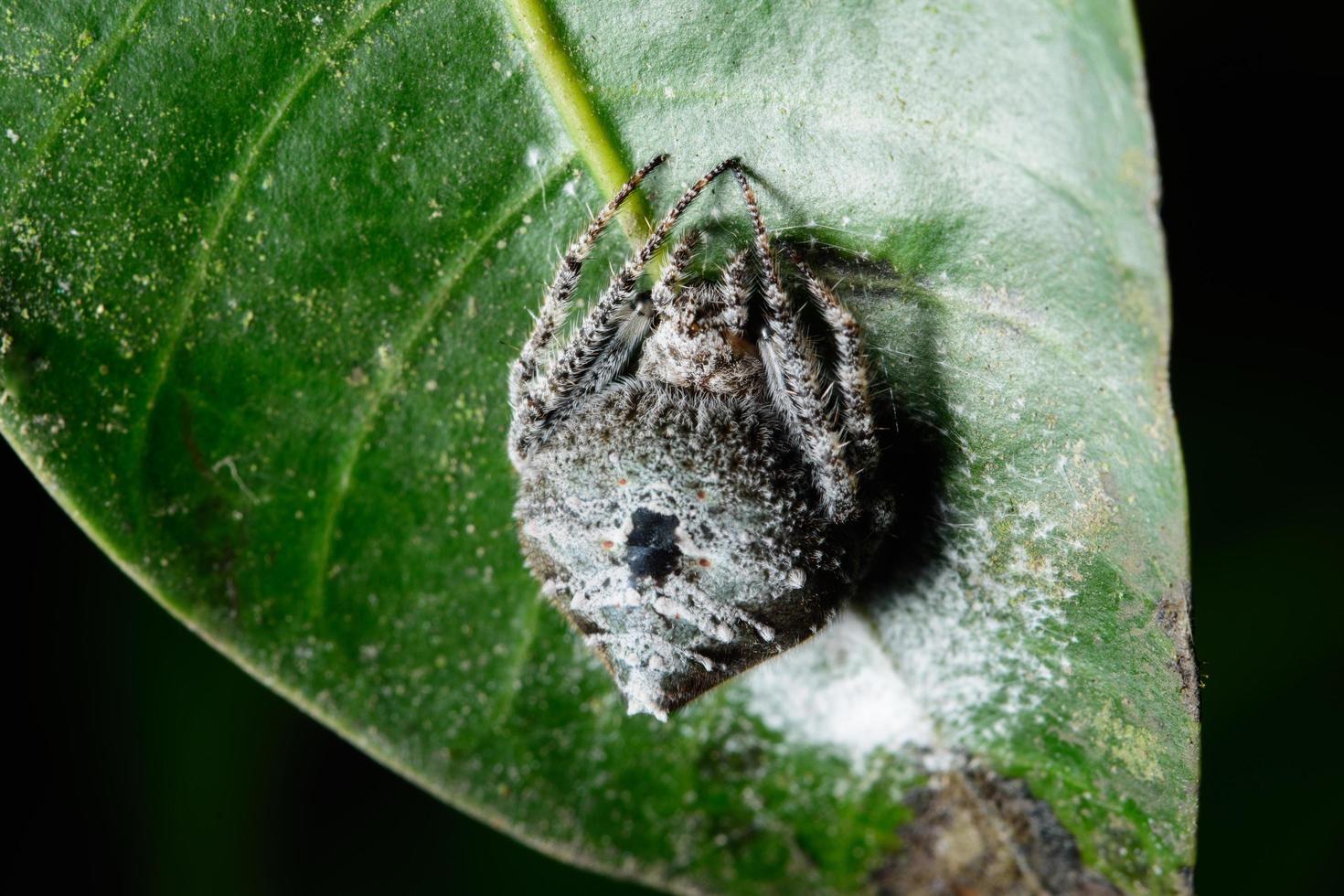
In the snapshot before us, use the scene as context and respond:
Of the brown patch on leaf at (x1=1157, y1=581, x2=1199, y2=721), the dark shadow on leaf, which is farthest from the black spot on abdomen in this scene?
the brown patch on leaf at (x1=1157, y1=581, x2=1199, y2=721)

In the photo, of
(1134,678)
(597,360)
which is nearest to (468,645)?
(597,360)

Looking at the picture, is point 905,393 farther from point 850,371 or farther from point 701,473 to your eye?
point 701,473

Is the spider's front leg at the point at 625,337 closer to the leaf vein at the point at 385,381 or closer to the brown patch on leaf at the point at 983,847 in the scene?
the leaf vein at the point at 385,381

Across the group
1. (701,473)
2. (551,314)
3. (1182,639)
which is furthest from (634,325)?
(1182,639)

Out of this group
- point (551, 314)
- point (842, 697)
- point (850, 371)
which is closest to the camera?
point (850, 371)

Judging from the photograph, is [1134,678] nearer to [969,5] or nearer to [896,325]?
[896,325]

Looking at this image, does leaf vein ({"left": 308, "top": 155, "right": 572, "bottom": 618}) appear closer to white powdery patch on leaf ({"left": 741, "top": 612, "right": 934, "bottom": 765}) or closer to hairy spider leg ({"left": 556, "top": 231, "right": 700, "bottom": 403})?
hairy spider leg ({"left": 556, "top": 231, "right": 700, "bottom": 403})
